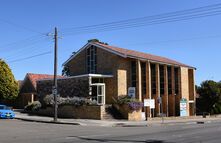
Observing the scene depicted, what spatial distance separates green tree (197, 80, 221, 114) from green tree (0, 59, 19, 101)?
91.0ft

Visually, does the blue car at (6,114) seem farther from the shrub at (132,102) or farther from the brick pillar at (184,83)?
the brick pillar at (184,83)

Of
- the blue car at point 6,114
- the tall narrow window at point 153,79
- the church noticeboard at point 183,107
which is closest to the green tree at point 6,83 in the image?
the blue car at point 6,114

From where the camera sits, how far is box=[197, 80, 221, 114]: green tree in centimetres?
5759


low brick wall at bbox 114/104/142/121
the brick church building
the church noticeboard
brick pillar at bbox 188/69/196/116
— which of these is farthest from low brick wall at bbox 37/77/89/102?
brick pillar at bbox 188/69/196/116

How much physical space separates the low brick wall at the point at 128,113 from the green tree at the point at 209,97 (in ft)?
66.5

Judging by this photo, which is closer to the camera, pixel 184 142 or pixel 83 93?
pixel 184 142

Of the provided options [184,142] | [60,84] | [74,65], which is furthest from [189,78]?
[184,142]

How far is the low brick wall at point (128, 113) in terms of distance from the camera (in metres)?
A: 40.3

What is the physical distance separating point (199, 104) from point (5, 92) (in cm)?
2964

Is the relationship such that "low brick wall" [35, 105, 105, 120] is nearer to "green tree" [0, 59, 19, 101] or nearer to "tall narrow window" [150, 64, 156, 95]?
"green tree" [0, 59, 19, 101]

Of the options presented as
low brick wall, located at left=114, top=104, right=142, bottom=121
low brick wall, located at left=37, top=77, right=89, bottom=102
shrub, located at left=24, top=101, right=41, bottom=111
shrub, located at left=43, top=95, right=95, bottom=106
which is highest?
low brick wall, located at left=37, top=77, right=89, bottom=102

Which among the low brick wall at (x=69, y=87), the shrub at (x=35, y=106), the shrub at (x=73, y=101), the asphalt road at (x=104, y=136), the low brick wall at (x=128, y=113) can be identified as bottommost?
the asphalt road at (x=104, y=136)

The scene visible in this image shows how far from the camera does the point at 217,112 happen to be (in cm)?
6072

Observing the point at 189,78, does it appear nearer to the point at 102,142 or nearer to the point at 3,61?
the point at 3,61
